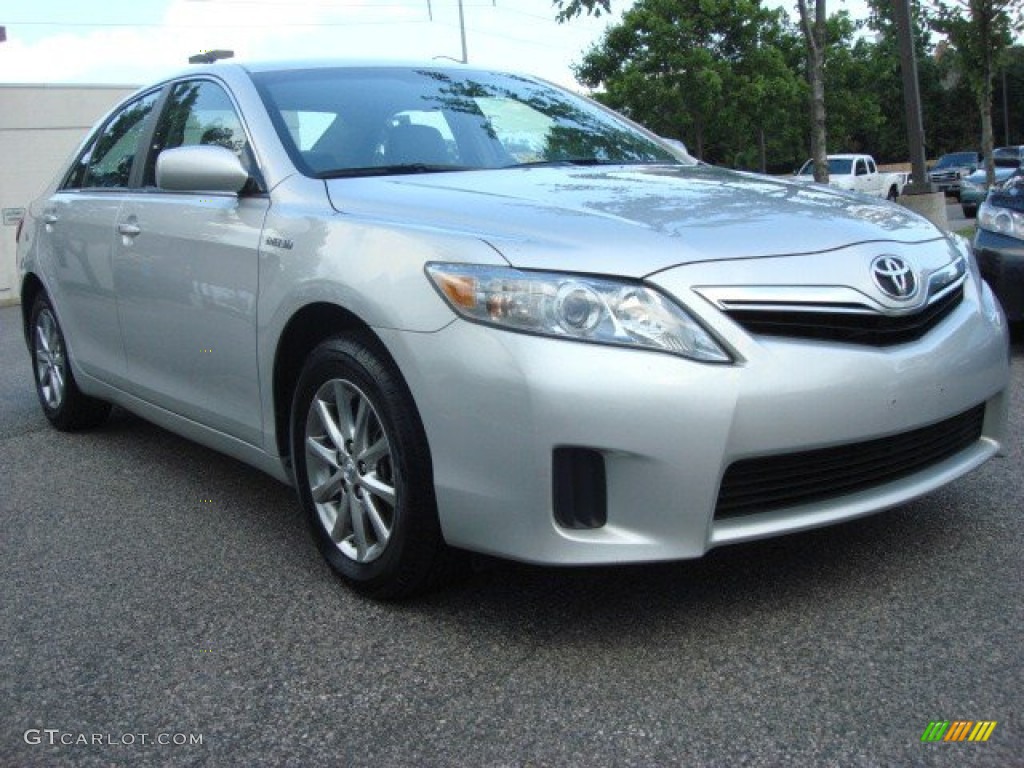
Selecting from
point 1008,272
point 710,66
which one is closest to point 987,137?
point 1008,272

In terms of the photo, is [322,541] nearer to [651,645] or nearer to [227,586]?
[227,586]

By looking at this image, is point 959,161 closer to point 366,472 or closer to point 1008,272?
point 1008,272

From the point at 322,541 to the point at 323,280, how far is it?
788 mm

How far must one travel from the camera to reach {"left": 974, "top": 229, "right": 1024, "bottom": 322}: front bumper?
21.4 feet

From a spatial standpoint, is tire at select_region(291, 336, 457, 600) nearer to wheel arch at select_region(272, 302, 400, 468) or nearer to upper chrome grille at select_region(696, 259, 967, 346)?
wheel arch at select_region(272, 302, 400, 468)

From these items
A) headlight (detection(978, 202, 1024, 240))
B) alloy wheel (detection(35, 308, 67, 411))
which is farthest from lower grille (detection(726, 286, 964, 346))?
headlight (detection(978, 202, 1024, 240))

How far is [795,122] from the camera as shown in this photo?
149ft

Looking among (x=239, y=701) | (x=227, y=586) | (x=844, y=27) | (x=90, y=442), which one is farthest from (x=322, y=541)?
(x=844, y=27)

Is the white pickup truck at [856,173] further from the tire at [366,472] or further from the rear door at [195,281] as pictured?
the tire at [366,472]

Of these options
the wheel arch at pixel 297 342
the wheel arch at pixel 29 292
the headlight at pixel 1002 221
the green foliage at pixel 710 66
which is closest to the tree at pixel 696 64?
the green foliage at pixel 710 66

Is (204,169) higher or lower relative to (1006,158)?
higher

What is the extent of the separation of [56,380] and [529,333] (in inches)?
147

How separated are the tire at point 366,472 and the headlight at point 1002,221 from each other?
5.00 meters

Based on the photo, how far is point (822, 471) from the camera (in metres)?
2.82
